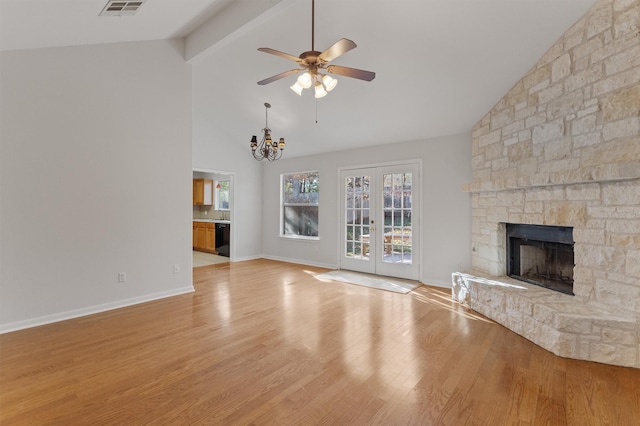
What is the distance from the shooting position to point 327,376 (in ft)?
7.74

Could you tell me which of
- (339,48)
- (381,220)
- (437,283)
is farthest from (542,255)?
(339,48)

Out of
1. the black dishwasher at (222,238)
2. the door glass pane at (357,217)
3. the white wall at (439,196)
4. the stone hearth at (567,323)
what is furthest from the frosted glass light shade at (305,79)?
the black dishwasher at (222,238)

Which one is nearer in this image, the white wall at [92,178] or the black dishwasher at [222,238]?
the white wall at [92,178]

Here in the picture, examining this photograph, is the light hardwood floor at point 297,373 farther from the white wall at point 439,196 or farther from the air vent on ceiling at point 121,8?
the air vent on ceiling at point 121,8

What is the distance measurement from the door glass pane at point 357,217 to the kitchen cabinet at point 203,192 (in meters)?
4.78

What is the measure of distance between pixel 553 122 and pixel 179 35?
4.97 metres

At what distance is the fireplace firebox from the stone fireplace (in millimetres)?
23

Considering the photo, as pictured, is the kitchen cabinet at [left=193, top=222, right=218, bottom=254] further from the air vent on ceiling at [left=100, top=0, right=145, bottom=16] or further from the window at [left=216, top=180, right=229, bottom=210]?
the air vent on ceiling at [left=100, top=0, right=145, bottom=16]

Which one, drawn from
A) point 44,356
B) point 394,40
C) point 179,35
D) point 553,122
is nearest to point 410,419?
point 44,356

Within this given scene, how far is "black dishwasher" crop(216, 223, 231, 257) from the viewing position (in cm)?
803

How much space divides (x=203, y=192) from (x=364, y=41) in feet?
23.2

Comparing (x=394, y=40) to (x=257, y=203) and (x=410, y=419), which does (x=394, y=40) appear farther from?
(x=257, y=203)

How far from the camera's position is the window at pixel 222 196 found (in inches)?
359

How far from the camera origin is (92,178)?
376cm
